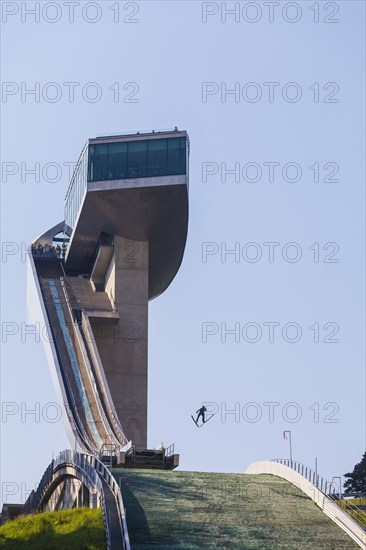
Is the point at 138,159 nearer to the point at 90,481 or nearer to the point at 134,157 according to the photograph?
the point at 134,157

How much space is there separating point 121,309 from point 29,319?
9168 mm

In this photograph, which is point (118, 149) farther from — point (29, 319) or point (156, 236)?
point (29, 319)

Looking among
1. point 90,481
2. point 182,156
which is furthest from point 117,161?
point 90,481

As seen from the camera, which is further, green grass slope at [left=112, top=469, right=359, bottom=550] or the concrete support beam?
the concrete support beam

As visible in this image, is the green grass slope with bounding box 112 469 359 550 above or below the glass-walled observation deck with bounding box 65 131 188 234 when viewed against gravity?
below

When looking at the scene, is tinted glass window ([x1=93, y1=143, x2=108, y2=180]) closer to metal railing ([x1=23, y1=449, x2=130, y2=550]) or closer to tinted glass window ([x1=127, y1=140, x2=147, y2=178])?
tinted glass window ([x1=127, y1=140, x2=147, y2=178])

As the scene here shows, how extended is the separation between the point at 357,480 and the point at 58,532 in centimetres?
2325

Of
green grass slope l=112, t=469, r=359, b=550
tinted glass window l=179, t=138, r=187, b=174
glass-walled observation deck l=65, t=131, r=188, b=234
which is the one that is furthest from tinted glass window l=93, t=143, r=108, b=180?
green grass slope l=112, t=469, r=359, b=550

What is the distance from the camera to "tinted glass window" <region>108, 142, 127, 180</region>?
55.4 meters

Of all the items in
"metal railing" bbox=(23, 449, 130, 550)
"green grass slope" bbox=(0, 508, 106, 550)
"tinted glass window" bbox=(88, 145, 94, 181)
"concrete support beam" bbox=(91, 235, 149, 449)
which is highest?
"tinted glass window" bbox=(88, 145, 94, 181)

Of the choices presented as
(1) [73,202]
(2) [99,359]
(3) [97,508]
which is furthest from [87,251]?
(3) [97,508]

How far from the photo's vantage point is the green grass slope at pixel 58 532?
100 feet

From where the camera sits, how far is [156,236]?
57.0 meters

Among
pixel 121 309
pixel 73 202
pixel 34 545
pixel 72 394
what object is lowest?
pixel 34 545
